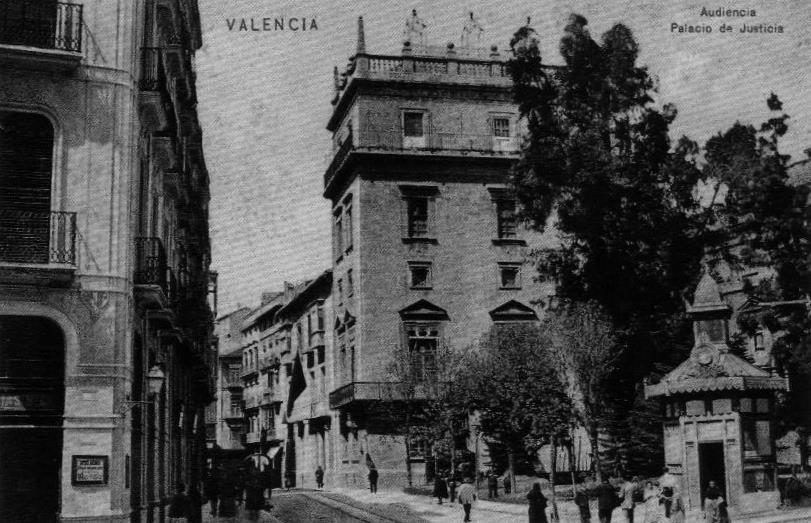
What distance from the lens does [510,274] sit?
160 feet

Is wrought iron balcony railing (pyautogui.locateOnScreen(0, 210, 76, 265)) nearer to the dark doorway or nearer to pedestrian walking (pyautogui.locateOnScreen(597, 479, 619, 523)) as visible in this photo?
pedestrian walking (pyautogui.locateOnScreen(597, 479, 619, 523))

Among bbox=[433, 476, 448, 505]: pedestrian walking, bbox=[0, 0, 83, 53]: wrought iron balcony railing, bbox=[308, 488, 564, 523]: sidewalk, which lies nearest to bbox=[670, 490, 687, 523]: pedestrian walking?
bbox=[308, 488, 564, 523]: sidewalk

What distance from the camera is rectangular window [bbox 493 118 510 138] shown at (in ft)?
163

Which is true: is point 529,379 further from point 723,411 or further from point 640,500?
point 723,411

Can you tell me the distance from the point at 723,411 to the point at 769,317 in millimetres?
9532

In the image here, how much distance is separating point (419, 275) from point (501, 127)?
851cm

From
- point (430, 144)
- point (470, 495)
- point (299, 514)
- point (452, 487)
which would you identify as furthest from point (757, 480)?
point (430, 144)

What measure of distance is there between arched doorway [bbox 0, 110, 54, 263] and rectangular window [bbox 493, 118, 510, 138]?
1313 inches

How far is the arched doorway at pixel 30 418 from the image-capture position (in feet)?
58.2

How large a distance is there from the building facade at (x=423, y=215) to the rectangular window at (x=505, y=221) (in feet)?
0.16

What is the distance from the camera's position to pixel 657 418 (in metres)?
34.8

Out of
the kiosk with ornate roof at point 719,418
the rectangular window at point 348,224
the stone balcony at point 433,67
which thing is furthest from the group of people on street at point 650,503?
the stone balcony at point 433,67

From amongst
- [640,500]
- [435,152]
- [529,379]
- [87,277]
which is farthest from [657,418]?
[87,277]

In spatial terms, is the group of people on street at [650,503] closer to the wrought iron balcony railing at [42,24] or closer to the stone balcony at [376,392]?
the wrought iron balcony railing at [42,24]
